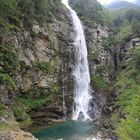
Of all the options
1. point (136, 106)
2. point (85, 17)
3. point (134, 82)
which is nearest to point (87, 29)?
point (85, 17)

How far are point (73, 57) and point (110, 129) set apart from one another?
2134 centimetres

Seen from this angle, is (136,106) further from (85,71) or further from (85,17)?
(85,17)

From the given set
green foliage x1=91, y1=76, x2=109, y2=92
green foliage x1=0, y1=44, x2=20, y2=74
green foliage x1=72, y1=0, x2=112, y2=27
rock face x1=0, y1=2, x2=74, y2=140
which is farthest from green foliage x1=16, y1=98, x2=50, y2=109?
green foliage x1=72, y1=0, x2=112, y2=27

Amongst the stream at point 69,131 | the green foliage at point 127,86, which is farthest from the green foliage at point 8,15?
the green foliage at point 127,86

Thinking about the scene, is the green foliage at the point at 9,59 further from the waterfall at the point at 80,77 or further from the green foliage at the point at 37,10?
the waterfall at the point at 80,77

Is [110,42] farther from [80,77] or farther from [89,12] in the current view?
[80,77]

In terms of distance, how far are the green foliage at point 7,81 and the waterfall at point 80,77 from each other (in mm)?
13122

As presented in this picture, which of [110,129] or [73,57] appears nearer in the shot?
[110,129]

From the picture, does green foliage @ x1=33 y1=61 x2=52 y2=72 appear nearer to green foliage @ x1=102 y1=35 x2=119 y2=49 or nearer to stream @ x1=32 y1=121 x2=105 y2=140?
stream @ x1=32 y1=121 x2=105 y2=140

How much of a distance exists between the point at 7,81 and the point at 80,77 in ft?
60.6

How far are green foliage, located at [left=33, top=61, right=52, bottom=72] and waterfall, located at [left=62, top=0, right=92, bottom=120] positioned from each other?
6.50 meters

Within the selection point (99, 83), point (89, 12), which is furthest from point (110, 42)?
point (99, 83)

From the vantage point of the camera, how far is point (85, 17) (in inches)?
2692

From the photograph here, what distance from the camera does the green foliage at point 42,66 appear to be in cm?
4780
